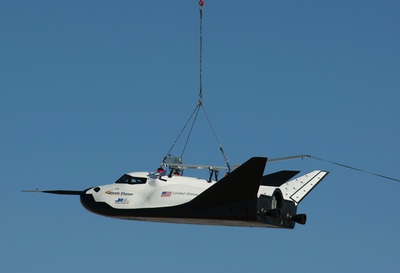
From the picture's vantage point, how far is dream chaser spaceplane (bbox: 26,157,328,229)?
199 ft

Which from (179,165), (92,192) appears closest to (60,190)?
(92,192)

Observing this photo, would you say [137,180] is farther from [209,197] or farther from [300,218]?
[300,218]

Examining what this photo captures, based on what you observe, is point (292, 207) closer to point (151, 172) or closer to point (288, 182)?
point (288, 182)

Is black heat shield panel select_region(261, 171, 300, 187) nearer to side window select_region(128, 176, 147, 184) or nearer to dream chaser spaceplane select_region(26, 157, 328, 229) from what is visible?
dream chaser spaceplane select_region(26, 157, 328, 229)

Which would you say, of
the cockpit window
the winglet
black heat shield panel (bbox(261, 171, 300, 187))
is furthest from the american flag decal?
the winglet

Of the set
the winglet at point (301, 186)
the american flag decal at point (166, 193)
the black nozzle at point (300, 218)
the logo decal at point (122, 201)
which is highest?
the winglet at point (301, 186)

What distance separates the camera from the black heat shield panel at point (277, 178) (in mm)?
66919

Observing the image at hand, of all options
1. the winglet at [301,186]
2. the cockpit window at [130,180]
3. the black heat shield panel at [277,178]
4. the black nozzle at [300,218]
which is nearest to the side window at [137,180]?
the cockpit window at [130,180]

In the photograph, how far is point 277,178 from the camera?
67312 mm

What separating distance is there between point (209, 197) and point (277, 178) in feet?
23.6

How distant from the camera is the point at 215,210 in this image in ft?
201

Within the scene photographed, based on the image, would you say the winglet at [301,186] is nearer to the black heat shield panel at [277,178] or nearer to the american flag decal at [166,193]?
the black heat shield panel at [277,178]

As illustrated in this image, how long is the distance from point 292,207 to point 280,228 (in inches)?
83.1

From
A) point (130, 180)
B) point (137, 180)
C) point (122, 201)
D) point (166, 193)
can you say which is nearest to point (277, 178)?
point (166, 193)
